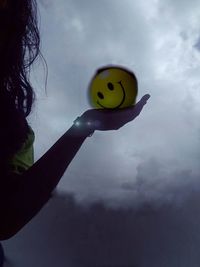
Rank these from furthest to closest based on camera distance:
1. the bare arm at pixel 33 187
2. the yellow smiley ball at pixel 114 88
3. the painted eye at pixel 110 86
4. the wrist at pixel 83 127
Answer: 1. the painted eye at pixel 110 86
2. the yellow smiley ball at pixel 114 88
3. the wrist at pixel 83 127
4. the bare arm at pixel 33 187

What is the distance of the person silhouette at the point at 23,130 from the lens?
263 centimetres

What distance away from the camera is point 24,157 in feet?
10.2

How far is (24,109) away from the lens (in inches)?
135

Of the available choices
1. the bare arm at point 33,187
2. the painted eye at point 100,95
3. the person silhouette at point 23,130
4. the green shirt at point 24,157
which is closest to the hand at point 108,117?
the person silhouette at point 23,130

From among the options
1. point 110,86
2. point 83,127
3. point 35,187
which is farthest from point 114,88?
point 35,187

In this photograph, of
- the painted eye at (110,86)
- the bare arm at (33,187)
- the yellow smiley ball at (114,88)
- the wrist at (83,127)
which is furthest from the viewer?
the painted eye at (110,86)

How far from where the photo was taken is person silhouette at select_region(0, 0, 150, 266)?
263cm

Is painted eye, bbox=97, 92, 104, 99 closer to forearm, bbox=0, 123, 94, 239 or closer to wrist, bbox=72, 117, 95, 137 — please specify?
wrist, bbox=72, 117, 95, 137

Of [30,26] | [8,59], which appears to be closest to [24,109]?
[8,59]

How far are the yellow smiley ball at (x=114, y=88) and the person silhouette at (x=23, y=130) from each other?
92 millimetres

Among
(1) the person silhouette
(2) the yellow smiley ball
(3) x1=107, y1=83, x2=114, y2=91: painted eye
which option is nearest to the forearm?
(1) the person silhouette

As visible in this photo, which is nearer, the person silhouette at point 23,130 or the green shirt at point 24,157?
the person silhouette at point 23,130

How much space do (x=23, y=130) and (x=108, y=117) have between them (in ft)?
1.92

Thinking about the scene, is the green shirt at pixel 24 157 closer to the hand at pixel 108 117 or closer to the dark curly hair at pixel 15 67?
the dark curly hair at pixel 15 67
